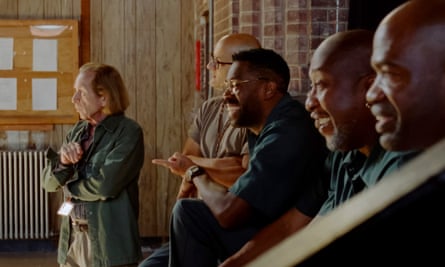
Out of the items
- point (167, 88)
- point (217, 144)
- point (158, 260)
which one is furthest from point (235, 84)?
point (167, 88)

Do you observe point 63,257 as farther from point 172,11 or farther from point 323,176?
point 172,11

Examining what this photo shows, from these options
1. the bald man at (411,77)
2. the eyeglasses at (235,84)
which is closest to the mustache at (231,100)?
the eyeglasses at (235,84)

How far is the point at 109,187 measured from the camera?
13.0 feet

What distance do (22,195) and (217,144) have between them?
4011 millimetres

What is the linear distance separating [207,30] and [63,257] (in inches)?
109

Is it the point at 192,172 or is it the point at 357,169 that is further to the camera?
the point at 192,172

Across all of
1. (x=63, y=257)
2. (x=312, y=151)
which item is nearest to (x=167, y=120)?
(x=63, y=257)

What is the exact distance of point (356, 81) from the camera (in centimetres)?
207

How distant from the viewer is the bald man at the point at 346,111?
6.40 feet

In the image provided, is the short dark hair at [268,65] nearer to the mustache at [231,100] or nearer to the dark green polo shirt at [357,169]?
the mustache at [231,100]

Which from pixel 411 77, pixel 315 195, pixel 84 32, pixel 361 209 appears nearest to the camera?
pixel 361 209

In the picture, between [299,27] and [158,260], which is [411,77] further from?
[299,27]

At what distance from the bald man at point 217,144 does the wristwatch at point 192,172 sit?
1.3 inches

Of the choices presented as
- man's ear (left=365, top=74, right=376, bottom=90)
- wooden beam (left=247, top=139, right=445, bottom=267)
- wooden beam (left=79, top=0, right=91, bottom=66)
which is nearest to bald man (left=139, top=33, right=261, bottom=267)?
man's ear (left=365, top=74, right=376, bottom=90)
